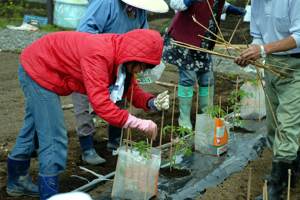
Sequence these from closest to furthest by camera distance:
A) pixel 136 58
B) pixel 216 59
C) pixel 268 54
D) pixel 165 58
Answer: pixel 136 58 < pixel 268 54 < pixel 165 58 < pixel 216 59

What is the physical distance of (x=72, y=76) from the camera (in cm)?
230

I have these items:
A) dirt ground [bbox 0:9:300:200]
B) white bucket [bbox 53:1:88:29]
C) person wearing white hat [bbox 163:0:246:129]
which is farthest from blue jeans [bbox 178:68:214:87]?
white bucket [bbox 53:1:88:29]

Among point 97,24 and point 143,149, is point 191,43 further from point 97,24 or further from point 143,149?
point 143,149

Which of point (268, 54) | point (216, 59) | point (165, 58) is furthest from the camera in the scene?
point (216, 59)

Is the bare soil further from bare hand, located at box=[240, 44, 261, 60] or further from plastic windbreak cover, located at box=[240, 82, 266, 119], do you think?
bare hand, located at box=[240, 44, 261, 60]

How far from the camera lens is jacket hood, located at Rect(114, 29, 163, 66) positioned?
7.02 ft

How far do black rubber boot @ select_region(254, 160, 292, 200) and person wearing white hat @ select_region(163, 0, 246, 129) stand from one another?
1208 millimetres

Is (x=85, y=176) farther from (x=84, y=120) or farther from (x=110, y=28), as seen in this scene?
(x=110, y=28)

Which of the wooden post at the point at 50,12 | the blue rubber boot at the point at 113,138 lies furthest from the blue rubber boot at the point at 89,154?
the wooden post at the point at 50,12

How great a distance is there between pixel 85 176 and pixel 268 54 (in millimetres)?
1693

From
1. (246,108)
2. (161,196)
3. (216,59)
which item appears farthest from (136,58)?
(216,59)

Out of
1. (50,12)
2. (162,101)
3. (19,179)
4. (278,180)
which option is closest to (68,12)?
(50,12)

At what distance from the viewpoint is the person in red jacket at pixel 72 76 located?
2143mm

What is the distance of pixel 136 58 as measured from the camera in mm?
2146
